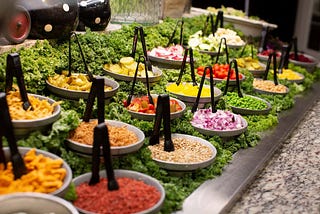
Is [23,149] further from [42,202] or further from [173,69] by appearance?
[173,69]

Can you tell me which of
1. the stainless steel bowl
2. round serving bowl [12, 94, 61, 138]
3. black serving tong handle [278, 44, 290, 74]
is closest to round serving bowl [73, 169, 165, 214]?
round serving bowl [12, 94, 61, 138]

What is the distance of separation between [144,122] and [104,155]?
2.91ft

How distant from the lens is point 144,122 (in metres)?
3.39

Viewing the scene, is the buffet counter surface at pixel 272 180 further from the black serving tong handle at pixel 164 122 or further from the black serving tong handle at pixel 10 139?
the black serving tong handle at pixel 10 139

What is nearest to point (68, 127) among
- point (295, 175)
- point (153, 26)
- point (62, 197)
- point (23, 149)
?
point (23, 149)

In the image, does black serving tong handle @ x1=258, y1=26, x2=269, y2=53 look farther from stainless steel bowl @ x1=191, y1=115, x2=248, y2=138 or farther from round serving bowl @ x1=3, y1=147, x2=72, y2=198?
round serving bowl @ x1=3, y1=147, x2=72, y2=198

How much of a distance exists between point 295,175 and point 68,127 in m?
1.62

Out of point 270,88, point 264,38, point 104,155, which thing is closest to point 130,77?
point 104,155

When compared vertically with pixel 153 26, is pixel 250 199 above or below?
below

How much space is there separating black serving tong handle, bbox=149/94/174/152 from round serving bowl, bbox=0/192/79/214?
3.45ft

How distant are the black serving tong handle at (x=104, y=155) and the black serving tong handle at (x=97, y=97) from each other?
396mm

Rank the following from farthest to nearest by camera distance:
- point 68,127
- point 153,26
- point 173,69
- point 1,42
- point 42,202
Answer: point 153,26 → point 173,69 → point 1,42 → point 68,127 → point 42,202

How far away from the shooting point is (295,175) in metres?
3.52

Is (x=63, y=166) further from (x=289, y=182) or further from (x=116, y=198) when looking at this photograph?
(x=289, y=182)
